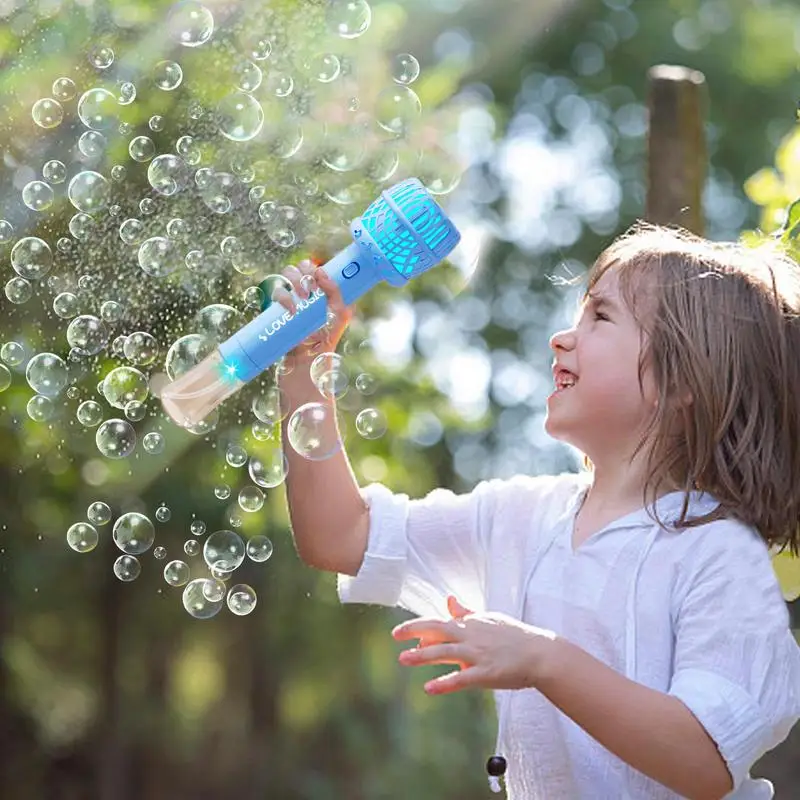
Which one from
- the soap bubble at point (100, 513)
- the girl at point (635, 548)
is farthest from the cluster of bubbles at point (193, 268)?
the girl at point (635, 548)

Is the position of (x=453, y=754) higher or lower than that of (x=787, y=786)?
lower

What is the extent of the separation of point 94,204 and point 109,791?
7.85 meters

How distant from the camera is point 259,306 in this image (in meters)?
2.14

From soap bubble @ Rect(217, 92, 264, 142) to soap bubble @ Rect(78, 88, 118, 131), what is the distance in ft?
0.71

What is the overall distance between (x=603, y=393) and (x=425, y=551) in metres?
0.39

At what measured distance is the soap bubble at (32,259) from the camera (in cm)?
247

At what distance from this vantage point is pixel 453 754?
36.7 feet

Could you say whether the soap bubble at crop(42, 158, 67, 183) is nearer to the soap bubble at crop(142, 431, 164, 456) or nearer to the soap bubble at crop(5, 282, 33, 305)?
the soap bubble at crop(5, 282, 33, 305)

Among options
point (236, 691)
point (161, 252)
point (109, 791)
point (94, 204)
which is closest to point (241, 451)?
point (161, 252)

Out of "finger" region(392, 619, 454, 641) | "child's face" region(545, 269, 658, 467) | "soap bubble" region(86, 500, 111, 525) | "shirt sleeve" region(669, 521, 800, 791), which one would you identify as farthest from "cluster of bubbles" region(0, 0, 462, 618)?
"shirt sleeve" region(669, 521, 800, 791)

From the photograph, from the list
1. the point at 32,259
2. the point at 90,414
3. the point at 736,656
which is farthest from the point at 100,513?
the point at 736,656

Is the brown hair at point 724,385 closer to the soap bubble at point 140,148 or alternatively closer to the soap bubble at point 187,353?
the soap bubble at point 187,353

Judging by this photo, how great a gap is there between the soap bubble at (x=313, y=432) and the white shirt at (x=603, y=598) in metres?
0.17

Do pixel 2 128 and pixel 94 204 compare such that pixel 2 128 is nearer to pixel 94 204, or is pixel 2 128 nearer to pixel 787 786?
pixel 94 204
